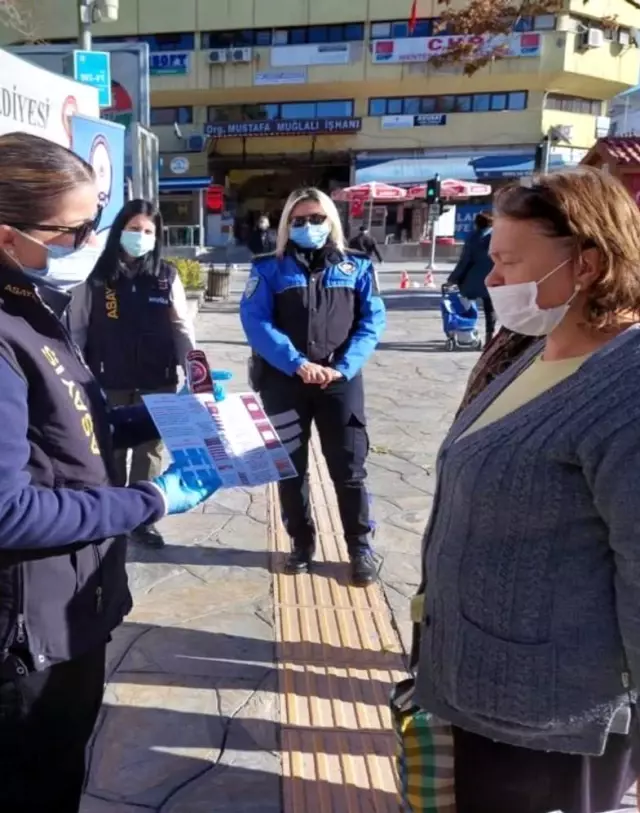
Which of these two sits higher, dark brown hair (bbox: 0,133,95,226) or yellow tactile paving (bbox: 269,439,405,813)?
dark brown hair (bbox: 0,133,95,226)

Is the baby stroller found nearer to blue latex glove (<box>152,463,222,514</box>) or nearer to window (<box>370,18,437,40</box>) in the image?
blue latex glove (<box>152,463,222,514</box>)

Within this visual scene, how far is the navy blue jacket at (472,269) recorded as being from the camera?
31.4 ft

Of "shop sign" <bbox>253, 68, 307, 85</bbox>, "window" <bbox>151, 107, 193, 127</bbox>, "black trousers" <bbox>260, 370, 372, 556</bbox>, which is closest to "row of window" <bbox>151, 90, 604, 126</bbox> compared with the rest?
"window" <bbox>151, 107, 193, 127</bbox>

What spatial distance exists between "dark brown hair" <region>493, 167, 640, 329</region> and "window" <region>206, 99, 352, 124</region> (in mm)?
37316

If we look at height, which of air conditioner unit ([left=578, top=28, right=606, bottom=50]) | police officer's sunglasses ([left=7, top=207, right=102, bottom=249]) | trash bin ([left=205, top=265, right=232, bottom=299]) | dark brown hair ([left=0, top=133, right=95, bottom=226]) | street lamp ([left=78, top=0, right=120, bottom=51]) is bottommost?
trash bin ([left=205, top=265, right=232, bottom=299])

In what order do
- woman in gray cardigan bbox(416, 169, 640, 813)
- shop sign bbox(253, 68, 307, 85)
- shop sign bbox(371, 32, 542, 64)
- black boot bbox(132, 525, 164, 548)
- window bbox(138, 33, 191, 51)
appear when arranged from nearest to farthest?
woman in gray cardigan bbox(416, 169, 640, 813) < black boot bbox(132, 525, 164, 548) < shop sign bbox(371, 32, 542, 64) < shop sign bbox(253, 68, 307, 85) < window bbox(138, 33, 191, 51)

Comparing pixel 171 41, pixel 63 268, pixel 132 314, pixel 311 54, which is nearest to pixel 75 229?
pixel 63 268

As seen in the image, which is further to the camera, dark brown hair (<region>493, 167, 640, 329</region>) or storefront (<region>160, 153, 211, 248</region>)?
storefront (<region>160, 153, 211, 248</region>)

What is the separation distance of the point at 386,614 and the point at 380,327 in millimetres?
1355

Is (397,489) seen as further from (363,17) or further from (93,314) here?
(363,17)

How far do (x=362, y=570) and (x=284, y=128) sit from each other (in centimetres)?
3535

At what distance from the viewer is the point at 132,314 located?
4012 millimetres

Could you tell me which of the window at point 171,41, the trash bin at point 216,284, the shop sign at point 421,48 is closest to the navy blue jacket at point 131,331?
the trash bin at point 216,284

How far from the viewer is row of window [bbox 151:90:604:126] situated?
3559cm
